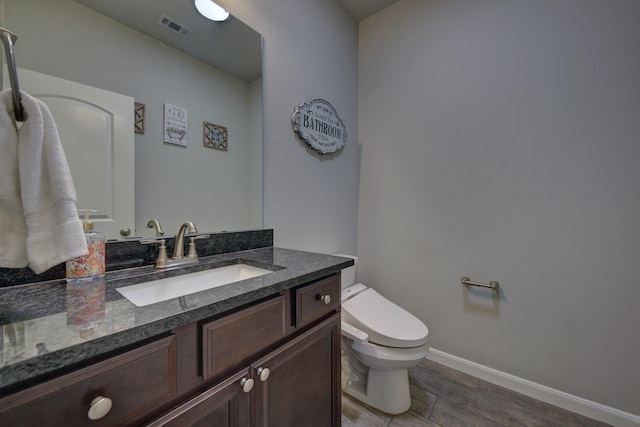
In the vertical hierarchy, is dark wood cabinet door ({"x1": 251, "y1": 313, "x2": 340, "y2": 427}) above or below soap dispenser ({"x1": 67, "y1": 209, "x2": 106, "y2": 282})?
below

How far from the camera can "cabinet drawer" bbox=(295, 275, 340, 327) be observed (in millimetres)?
842

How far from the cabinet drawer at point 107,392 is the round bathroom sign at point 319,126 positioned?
4.29ft

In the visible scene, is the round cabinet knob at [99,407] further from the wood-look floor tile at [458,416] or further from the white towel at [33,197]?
the wood-look floor tile at [458,416]

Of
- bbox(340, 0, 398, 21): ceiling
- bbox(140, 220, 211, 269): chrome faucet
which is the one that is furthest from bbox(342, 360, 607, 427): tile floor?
bbox(340, 0, 398, 21): ceiling

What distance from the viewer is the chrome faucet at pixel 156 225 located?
1.00 metres

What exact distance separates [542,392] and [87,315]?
2.09m

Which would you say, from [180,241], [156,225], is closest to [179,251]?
[180,241]

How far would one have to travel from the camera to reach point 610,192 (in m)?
1.26

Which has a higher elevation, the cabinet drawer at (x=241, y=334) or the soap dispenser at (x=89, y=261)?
the soap dispenser at (x=89, y=261)

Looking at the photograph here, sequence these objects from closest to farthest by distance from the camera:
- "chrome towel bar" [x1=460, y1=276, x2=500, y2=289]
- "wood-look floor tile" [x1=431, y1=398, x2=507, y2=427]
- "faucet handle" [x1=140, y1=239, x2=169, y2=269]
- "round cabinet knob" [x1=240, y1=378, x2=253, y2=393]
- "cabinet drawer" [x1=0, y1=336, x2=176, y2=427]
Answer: "cabinet drawer" [x1=0, y1=336, x2=176, y2=427], "round cabinet knob" [x1=240, y1=378, x2=253, y2=393], "faucet handle" [x1=140, y1=239, x2=169, y2=269], "wood-look floor tile" [x1=431, y1=398, x2=507, y2=427], "chrome towel bar" [x1=460, y1=276, x2=500, y2=289]

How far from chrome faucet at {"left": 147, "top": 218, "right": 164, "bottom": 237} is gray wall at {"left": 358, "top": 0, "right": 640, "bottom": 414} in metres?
1.48

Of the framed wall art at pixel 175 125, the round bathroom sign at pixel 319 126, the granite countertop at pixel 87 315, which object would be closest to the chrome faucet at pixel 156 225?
the granite countertop at pixel 87 315

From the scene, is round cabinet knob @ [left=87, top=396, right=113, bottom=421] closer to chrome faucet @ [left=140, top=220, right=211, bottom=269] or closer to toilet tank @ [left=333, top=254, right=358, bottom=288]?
chrome faucet @ [left=140, top=220, right=211, bottom=269]

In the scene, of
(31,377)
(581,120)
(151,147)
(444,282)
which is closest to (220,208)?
(151,147)
